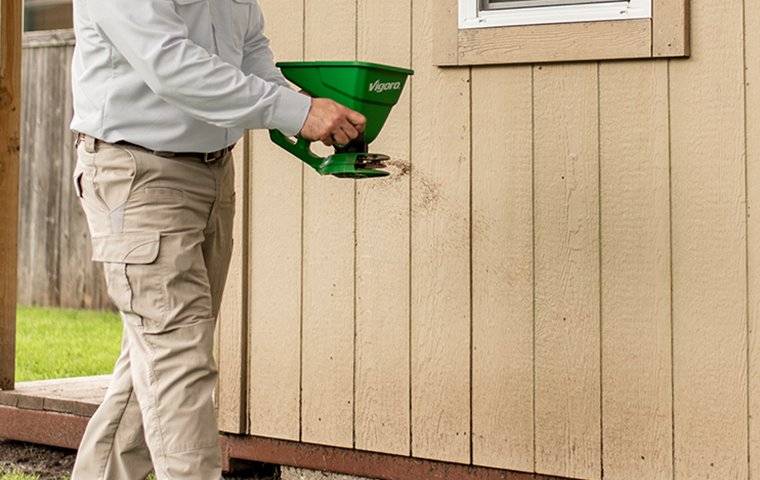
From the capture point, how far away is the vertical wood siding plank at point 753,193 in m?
3.58

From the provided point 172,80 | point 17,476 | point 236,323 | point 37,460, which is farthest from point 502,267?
point 37,460

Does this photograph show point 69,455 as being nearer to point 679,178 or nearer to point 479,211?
point 479,211

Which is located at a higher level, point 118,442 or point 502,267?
point 502,267

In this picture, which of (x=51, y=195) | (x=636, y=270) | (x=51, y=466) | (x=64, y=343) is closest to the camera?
(x=636, y=270)

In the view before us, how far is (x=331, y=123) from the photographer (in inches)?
125

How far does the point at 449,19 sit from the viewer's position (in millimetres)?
4047

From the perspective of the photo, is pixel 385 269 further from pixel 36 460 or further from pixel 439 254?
pixel 36 460

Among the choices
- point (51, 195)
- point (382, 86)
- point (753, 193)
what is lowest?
point (753, 193)

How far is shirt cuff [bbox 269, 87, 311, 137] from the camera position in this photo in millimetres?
3133

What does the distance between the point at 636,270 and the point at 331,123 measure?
3.43ft

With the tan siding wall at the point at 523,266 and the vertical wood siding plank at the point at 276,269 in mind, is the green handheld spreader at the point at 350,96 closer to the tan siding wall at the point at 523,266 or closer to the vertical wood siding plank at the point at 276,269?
the tan siding wall at the point at 523,266

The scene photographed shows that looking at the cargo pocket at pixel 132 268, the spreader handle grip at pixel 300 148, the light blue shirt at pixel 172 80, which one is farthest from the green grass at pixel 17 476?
the spreader handle grip at pixel 300 148

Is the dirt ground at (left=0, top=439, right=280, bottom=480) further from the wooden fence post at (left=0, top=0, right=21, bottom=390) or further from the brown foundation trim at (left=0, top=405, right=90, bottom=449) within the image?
the wooden fence post at (left=0, top=0, right=21, bottom=390)

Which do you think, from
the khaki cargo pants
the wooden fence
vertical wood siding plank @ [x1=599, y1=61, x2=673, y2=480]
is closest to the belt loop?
the khaki cargo pants
